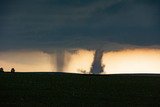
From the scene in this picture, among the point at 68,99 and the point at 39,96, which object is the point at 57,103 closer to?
the point at 68,99

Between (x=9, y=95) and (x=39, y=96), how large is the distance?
3.04m

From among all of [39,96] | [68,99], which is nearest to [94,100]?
[68,99]

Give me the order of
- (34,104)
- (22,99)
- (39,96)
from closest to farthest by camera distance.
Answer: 1. (34,104)
2. (22,99)
3. (39,96)

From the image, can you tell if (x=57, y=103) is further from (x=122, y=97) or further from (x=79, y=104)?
(x=122, y=97)

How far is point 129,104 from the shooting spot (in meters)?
42.1

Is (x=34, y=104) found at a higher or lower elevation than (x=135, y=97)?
lower

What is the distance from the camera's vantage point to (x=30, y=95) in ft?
159

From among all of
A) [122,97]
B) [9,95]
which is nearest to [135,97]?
[122,97]

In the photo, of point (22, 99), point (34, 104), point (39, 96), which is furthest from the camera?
point (39, 96)

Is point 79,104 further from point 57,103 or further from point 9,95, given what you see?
point 9,95

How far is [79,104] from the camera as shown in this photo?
40812mm

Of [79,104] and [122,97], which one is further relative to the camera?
[122,97]

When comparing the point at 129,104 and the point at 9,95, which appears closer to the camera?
the point at 129,104

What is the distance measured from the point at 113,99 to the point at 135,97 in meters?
3.99
